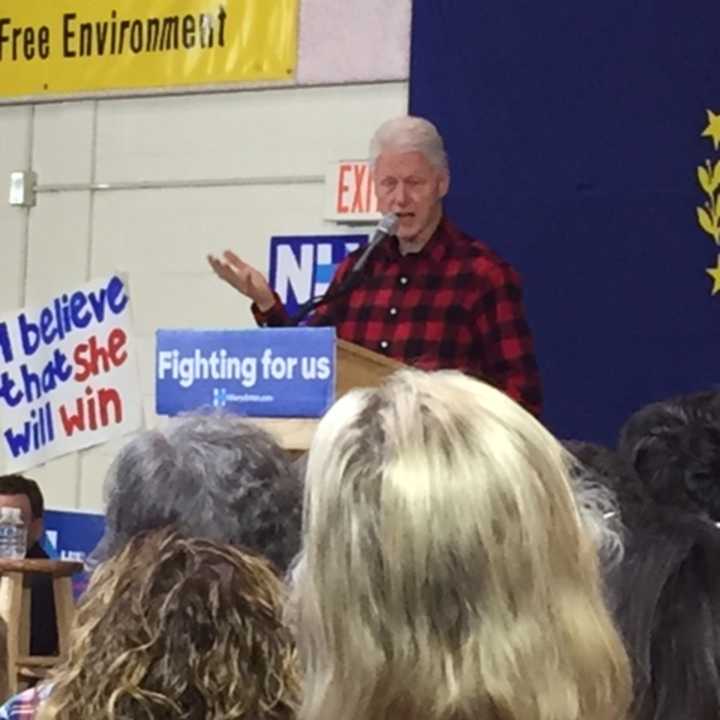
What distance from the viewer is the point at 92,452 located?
5.63 meters

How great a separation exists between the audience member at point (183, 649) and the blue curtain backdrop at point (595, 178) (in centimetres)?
312

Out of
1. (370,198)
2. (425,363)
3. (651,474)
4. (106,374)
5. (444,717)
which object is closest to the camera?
(444,717)

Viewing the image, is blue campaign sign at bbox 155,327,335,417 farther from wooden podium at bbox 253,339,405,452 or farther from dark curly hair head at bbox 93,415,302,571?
dark curly hair head at bbox 93,415,302,571

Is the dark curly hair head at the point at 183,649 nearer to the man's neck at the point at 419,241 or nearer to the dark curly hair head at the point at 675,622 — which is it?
the dark curly hair head at the point at 675,622

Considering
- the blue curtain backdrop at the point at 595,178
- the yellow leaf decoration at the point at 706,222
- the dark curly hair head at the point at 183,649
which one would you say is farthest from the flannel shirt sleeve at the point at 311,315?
the dark curly hair head at the point at 183,649

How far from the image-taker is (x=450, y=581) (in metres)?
1.16

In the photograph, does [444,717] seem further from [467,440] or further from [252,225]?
[252,225]

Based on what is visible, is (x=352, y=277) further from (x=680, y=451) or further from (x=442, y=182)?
(x=680, y=451)

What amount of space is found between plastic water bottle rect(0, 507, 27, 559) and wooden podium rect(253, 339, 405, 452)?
1641mm

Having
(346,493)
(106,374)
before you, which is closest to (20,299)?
(106,374)

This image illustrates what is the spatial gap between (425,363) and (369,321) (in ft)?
0.58

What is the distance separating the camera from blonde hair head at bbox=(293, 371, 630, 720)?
1145 mm

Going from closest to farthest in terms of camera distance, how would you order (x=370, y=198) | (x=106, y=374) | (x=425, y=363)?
(x=425, y=363), (x=370, y=198), (x=106, y=374)

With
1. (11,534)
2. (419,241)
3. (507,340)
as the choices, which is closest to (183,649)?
(507,340)
